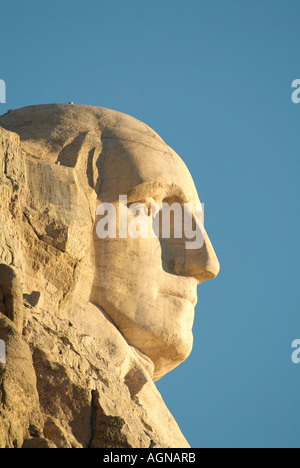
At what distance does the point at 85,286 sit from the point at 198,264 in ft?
4.85

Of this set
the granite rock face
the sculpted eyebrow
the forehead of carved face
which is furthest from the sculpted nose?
the granite rock face

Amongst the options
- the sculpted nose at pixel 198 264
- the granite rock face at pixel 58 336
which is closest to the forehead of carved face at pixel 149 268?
the sculpted nose at pixel 198 264

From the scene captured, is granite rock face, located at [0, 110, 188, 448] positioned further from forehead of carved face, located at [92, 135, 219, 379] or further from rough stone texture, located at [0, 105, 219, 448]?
forehead of carved face, located at [92, 135, 219, 379]

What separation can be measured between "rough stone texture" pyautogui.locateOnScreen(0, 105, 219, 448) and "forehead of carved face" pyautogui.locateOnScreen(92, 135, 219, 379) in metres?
0.01

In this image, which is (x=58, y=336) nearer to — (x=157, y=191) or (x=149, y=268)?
(x=149, y=268)

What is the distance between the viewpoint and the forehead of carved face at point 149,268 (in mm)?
12555

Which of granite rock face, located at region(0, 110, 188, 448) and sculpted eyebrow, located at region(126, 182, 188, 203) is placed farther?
sculpted eyebrow, located at region(126, 182, 188, 203)

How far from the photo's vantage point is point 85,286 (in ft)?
40.5

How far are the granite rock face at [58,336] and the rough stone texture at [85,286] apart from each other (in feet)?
0.04

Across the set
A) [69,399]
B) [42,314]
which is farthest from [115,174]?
[69,399]

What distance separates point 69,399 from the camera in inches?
408

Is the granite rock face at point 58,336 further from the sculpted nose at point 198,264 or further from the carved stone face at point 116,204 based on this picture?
the sculpted nose at point 198,264

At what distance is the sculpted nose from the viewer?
13125 millimetres

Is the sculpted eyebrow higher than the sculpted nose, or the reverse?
the sculpted eyebrow
